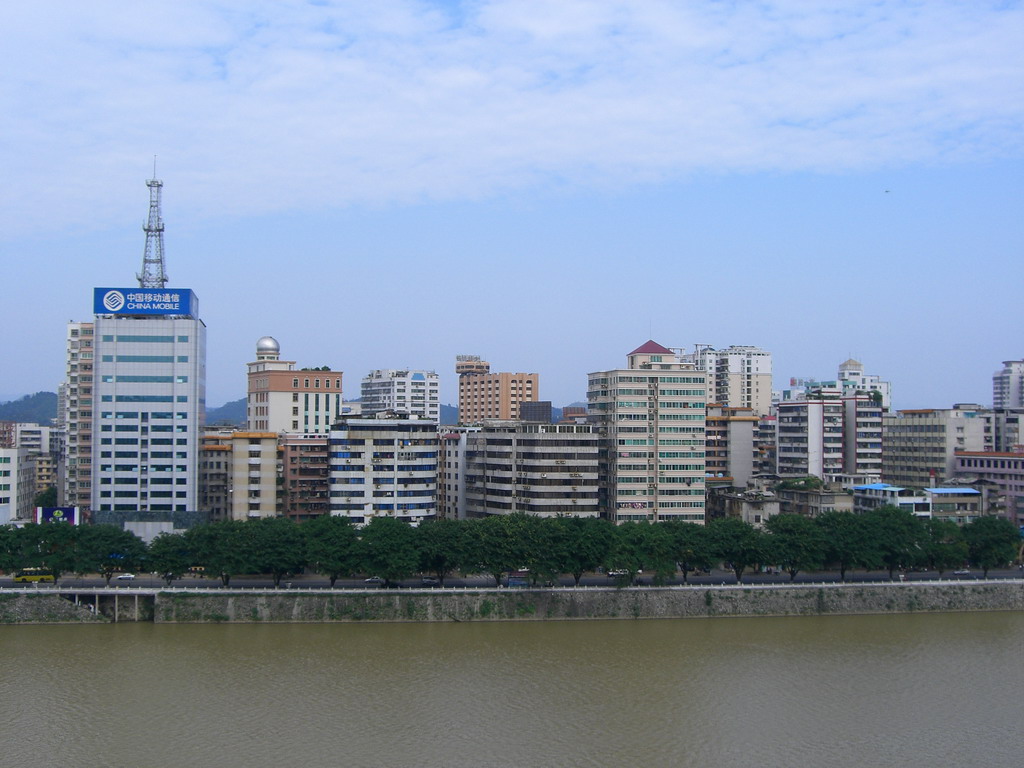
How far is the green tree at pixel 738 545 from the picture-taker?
3694cm

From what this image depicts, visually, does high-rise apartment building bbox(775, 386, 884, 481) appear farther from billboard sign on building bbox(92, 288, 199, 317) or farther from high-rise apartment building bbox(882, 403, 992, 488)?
billboard sign on building bbox(92, 288, 199, 317)

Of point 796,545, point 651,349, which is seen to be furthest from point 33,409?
point 796,545

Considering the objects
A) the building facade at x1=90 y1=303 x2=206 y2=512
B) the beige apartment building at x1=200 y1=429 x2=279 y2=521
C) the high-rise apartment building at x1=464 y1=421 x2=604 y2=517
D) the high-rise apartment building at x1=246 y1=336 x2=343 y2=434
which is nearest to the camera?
the high-rise apartment building at x1=464 y1=421 x2=604 y2=517

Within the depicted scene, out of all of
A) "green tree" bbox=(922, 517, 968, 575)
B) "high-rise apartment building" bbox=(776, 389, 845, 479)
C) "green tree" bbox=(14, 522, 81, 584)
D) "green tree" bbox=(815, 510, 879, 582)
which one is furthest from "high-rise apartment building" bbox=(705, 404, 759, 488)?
"green tree" bbox=(14, 522, 81, 584)

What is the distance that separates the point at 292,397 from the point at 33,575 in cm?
1879

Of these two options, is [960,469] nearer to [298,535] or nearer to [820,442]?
[820,442]

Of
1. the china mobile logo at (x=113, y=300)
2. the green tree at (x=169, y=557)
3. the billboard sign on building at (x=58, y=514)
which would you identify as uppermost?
the china mobile logo at (x=113, y=300)

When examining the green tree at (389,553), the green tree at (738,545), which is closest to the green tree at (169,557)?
the green tree at (389,553)

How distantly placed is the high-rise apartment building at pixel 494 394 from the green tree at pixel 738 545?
50346 millimetres

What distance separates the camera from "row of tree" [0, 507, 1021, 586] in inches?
1380

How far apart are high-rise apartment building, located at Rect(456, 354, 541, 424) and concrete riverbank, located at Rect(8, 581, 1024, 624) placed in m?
52.8

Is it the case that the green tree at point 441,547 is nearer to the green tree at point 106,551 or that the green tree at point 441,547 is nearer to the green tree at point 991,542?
the green tree at point 106,551

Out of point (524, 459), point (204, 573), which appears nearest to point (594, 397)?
point (524, 459)

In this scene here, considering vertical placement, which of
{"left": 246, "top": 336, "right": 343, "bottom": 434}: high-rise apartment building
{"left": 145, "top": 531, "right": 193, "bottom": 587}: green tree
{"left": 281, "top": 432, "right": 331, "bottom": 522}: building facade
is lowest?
{"left": 145, "top": 531, "right": 193, "bottom": 587}: green tree
